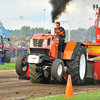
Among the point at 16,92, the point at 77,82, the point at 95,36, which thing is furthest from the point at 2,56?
the point at 16,92

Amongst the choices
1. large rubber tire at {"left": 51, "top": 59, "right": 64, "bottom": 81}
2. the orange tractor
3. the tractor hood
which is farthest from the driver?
large rubber tire at {"left": 51, "top": 59, "right": 64, "bottom": 81}

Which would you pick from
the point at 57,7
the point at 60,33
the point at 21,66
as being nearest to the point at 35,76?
the point at 21,66

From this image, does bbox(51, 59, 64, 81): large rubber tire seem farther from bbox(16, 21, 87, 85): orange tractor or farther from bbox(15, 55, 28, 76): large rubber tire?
bbox(15, 55, 28, 76): large rubber tire

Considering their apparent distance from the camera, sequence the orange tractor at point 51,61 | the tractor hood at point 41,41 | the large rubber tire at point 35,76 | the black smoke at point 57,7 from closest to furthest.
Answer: the orange tractor at point 51,61 < the tractor hood at point 41,41 < the large rubber tire at point 35,76 < the black smoke at point 57,7

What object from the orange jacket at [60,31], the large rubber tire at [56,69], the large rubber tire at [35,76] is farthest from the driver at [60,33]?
the large rubber tire at [35,76]

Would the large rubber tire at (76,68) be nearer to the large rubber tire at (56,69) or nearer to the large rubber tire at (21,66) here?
the large rubber tire at (56,69)

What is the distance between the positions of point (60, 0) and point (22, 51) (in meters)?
29.4

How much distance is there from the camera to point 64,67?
9.38 m

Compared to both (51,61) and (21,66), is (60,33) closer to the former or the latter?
(51,61)

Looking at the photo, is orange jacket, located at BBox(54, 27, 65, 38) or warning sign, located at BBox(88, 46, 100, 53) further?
warning sign, located at BBox(88, 46, 100, 53)

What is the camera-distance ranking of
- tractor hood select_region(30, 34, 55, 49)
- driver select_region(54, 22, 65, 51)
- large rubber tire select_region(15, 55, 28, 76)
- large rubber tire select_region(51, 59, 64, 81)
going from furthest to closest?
driver select_region(54, 22, 65, 51) → large rubber tire select_region(15, 55, 28, 76) → tractor hood select_region(30, 34, 55, 49) → large rubber tire select_region(51, 59, 64, 81)

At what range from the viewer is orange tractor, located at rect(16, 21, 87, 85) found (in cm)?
860

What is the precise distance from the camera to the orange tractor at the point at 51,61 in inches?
339

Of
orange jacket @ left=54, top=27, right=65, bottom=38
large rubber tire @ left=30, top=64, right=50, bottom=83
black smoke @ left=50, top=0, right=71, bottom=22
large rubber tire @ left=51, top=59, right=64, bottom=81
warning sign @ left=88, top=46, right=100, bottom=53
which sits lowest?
large rubber tire @ left=30, top=64, right=50, bottom=83
